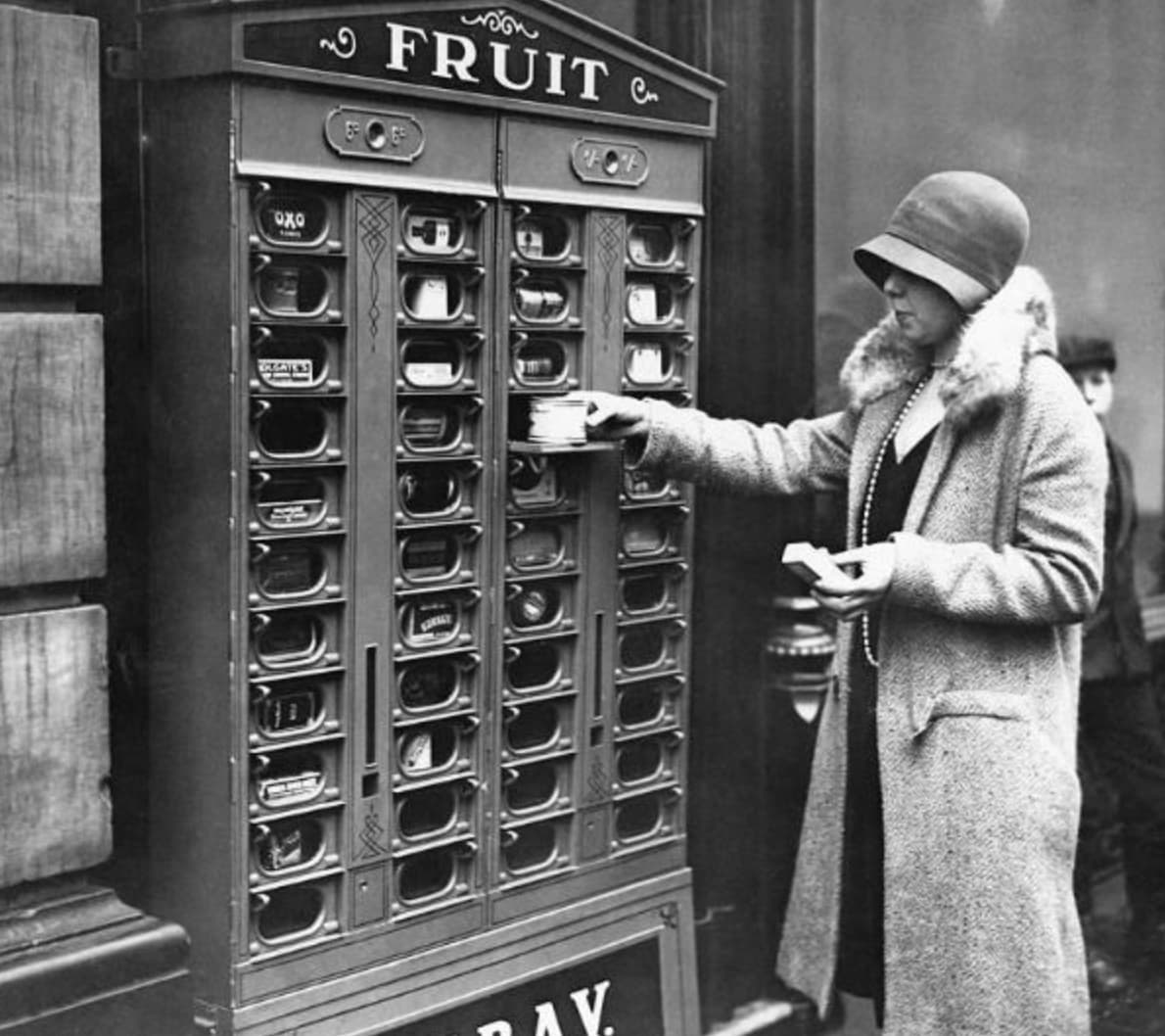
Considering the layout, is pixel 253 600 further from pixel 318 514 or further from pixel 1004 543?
pixel 1004 543

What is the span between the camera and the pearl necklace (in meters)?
3.42

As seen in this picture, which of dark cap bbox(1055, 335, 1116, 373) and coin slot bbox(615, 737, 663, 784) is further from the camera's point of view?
dark cap bbox(1055, 335, 1116, 373)

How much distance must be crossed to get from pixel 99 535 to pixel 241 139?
679 mm

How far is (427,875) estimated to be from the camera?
11.0 feet

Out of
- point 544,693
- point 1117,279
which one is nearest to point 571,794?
point 544,693

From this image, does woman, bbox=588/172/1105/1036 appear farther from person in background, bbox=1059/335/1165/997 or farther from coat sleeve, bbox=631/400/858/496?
person in background, bbox=1059/335/1165/997

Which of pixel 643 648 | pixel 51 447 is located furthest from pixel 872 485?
pixel 51 447

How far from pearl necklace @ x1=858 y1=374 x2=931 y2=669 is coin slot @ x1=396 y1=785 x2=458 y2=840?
834 mm

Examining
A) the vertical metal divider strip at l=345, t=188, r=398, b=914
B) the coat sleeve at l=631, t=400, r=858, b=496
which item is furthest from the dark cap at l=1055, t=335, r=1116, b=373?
the vertical metal divider strip at l=345, t=188, r=398, b=914

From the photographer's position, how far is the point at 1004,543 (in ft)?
10.6

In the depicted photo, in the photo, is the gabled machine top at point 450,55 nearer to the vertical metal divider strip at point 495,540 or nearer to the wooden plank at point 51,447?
the vertical metal divider strip at point 495,540

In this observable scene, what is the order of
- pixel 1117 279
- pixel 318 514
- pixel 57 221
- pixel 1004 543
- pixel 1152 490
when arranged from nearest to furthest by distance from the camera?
pixel 57 221, pixel 318 514, pixel 1004 543, pixel 1117 279, pixel 1152 490

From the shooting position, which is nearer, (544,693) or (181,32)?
(181,32)

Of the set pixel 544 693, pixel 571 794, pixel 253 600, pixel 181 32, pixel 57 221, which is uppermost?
pixel 181 32
